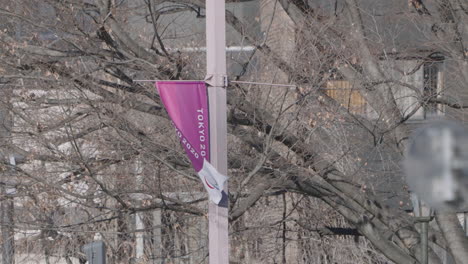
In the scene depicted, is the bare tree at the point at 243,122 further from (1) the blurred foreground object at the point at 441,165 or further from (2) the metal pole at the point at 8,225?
(1) the blurred foreground object at the point at 441,165

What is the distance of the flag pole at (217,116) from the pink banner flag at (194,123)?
0.25ft

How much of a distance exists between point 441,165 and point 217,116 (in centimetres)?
292

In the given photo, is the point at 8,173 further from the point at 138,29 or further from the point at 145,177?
the point at 138,29

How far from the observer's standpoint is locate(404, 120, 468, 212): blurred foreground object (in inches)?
192

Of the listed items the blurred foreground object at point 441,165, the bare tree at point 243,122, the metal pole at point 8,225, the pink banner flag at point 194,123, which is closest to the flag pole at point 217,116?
the pink banner flag at point 194,123

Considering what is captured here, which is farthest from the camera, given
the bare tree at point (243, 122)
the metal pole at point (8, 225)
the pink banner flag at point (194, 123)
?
the metal pole at point (8, 225)

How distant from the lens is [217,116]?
24.4ft

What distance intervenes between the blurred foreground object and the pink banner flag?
2.33 metres

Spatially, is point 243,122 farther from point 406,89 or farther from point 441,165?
point 441,165

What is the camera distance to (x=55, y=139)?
34.6 ft

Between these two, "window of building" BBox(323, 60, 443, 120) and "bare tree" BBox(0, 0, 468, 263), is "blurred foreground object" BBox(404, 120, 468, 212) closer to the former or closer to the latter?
"bare tree" BBox(0, 0, 468, 263)

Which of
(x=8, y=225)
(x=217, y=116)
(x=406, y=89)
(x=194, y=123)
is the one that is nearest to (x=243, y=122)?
(x=217, y=116)

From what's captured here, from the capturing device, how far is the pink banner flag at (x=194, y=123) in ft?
23.8

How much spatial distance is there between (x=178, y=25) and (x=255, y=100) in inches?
111
